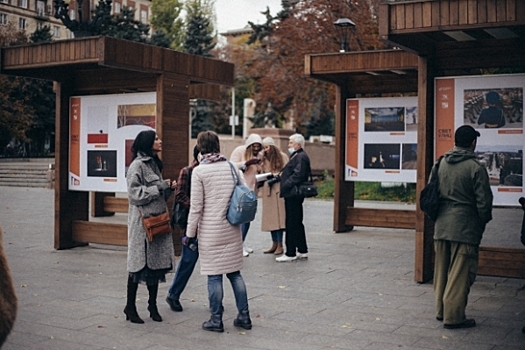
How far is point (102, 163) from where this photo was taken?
1162 cm

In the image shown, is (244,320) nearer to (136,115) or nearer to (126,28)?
(136,115)

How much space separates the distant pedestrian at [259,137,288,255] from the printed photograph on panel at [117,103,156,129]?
1.81m

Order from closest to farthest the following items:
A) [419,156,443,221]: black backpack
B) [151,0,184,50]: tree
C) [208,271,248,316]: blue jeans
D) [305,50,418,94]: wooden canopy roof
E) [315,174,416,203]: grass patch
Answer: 1. [208,271,248,316]: blue jeans
2. [419,156,443,221]: black backpack
3. [305,50,418,94]: wooden canopy roof
4. [315,174,416,203]: grass patch
5. [151,0,184,50]: tree

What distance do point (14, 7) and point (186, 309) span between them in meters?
74.5

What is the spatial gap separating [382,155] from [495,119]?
4.87 metres

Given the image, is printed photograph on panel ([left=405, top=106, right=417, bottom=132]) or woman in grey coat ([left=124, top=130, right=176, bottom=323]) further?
printed photograph on panel ([left=405, top=106, right=417, bottom=132])

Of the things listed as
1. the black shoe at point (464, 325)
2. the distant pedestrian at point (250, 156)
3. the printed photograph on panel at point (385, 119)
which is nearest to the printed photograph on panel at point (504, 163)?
the black shoe at point (464, 325)

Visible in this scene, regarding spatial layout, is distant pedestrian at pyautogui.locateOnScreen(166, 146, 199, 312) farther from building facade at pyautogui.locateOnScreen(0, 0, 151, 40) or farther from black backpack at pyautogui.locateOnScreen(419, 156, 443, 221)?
building facade at pyautogui.locateOnScreen(0, 0, 151, 40)

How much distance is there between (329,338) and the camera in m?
6.45

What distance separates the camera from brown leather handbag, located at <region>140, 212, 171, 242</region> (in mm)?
6914

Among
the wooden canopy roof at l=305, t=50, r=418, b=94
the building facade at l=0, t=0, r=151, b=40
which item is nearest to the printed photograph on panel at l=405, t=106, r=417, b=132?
the wooden canopy roof at l=305, t=50, r=418, b=94

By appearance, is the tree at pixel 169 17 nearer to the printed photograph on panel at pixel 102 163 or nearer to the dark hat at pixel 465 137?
the printed photograph on panel at pixel 102 163

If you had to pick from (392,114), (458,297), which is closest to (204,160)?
(458,297)

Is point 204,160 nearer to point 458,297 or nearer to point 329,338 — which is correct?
point 329,338
